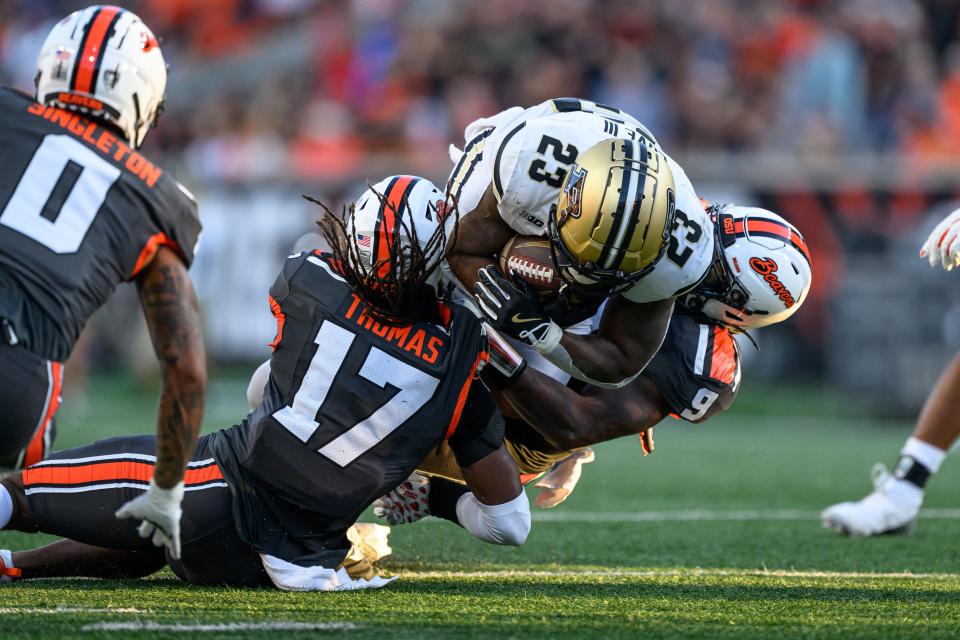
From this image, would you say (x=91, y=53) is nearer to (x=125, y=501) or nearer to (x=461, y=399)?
(x=125, y=501)

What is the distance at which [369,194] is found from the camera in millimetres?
4324

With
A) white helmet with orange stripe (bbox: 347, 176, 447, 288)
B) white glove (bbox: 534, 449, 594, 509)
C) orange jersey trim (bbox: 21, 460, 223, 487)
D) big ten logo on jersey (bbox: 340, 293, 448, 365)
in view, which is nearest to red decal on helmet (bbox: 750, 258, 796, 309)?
white glove (bbox: 534, 449, 594, 509)

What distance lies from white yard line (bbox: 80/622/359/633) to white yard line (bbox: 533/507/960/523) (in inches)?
105

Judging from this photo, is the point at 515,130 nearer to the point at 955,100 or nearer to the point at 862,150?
the point at 862,150

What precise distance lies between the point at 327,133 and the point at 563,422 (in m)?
8.27

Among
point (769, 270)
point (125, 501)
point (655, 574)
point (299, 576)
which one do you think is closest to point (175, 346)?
point (125, 501)

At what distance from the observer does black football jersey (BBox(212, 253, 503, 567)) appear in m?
3.89

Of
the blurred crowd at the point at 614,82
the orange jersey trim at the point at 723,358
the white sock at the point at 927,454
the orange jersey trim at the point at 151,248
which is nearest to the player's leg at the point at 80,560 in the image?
the orange jersey trim at the point at 151,248

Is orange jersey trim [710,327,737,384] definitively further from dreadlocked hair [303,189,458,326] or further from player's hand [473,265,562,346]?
dreadlocked hair [303,189,458,326]

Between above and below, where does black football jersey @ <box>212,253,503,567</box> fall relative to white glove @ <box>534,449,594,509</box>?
above

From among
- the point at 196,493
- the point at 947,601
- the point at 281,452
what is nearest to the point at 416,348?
the point at 281,452

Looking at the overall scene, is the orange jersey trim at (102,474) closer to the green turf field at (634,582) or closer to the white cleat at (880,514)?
the green turf field at (634,582)

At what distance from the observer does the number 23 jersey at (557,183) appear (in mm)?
4215

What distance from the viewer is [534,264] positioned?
13.8 ft
